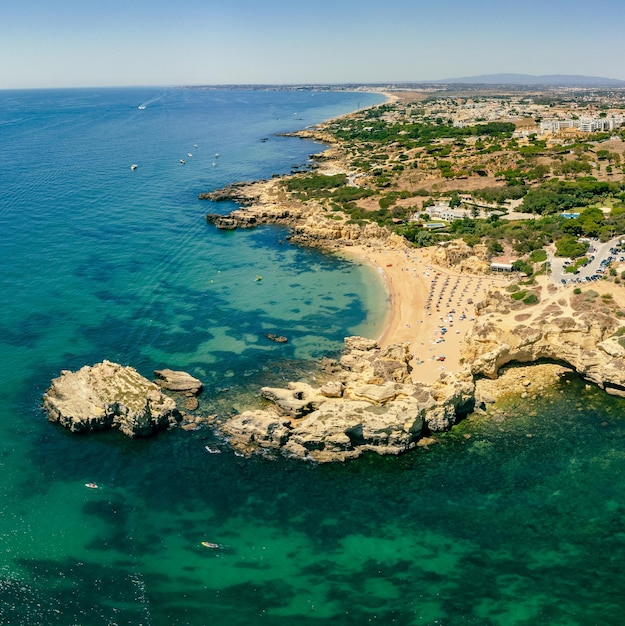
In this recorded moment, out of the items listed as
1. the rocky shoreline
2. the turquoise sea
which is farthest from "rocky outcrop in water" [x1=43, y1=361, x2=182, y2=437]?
the turquoise sea

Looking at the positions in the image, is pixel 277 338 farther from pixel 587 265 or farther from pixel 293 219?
pixel 293 219

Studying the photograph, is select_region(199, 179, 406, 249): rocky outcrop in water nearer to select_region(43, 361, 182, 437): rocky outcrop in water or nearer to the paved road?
the paved road

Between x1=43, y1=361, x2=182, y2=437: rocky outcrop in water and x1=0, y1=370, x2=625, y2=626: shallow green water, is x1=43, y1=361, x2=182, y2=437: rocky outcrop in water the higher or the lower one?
the higher one

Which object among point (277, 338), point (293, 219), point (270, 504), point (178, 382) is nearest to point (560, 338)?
point (277, 338)

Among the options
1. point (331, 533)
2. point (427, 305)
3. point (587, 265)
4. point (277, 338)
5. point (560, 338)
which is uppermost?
point (587, 265)

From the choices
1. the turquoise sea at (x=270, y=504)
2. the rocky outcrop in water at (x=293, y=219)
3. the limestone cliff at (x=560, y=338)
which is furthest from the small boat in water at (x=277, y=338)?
the rocky outcrop in water at (x=293, y=219)

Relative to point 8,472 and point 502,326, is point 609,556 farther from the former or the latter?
point 8,472

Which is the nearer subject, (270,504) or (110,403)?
(270,504)
